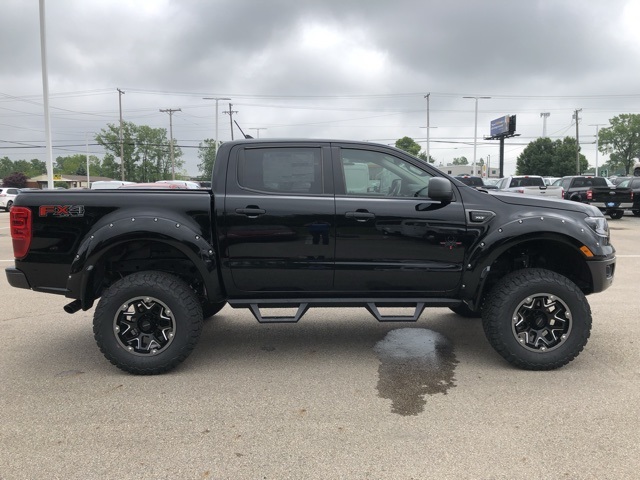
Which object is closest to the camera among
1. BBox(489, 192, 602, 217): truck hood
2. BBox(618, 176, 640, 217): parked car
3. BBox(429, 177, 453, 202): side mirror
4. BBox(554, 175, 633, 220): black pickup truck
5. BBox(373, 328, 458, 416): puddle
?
BBox(373, 328, 458, 416): puddle

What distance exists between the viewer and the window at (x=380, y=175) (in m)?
4.29

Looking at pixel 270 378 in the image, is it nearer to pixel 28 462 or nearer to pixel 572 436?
pixel 28 462

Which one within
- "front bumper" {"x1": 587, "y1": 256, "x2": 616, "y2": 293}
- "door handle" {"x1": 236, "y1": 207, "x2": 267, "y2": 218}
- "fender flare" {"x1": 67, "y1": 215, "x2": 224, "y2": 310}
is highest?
"door handle" {"x1": 236, "y1": 207, "x2": 267, "y2": 218}

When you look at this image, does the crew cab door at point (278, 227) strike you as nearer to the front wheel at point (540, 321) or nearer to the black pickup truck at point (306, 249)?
the black pickup truck at point (306, 249)

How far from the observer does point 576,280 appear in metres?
4.54

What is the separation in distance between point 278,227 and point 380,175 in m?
1.00

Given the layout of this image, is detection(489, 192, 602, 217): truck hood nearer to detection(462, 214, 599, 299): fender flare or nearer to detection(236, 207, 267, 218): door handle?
detection(462, 214, 599, 299): fender flare

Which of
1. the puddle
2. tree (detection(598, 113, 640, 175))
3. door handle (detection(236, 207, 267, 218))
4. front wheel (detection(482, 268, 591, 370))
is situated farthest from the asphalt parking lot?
tree (detection(598, 113, 640, 175))

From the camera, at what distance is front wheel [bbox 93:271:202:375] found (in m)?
4.02

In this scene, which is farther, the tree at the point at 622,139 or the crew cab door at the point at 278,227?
the tree at the point at 622,139

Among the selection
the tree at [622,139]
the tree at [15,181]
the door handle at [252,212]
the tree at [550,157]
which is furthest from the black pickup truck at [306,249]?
the tree at [622,139]

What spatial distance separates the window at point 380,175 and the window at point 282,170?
261 millimetres

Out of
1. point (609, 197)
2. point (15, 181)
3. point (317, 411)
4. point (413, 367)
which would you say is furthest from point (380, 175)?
point (15, 181)

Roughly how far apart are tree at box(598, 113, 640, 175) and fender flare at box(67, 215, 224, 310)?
116569 mm
